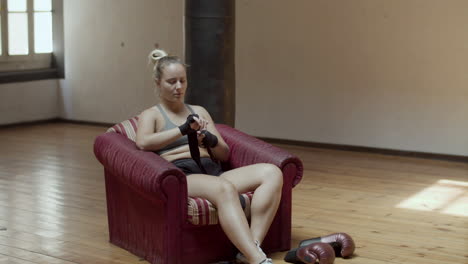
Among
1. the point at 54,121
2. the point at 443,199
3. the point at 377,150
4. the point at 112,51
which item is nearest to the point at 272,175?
the point at 443,199

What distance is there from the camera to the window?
388 inches

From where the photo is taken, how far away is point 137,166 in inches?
168

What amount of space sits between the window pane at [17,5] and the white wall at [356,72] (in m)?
2.93

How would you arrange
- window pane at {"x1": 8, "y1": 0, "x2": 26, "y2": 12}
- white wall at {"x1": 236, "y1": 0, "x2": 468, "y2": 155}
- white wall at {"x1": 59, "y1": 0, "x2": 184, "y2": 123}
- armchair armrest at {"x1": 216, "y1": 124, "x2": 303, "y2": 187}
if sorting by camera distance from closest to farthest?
armchair armrest at {"x1": 216, "y1": 124, "x2": 303, "y2": 187} → white wall at {"x1": 236, "y1": 0, "x2": 468, "y2": 155} → white wall at {"x1": 59, "y1": 0, "x2": 184, "y2": 123} → window pane at {"x1": 8, "y1": 0, "x2": 26, "y2": 12}

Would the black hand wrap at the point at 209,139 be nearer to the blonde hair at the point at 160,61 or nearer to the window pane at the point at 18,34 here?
the blonde hair at the point at 160,61

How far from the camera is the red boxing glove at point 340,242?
4.53 meters

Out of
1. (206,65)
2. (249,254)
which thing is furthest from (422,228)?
(206,65)

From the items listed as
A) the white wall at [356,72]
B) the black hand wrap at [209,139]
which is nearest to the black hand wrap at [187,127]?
the black hand wrap at [209,139]

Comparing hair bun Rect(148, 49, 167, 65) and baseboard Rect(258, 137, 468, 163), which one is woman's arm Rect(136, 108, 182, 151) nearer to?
hair bun Rect(148, 49, 167, 65)

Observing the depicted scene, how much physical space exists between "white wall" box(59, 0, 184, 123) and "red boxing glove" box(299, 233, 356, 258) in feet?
17.0

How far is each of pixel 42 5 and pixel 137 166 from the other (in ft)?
21.6

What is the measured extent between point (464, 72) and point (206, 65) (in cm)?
270

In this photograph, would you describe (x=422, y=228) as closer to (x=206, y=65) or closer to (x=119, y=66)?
(x=206, y=65)

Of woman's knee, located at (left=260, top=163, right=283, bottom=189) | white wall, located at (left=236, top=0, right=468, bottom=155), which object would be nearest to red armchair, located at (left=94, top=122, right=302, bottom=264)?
woman's knee, located at (left=260, top=163, right=283, bottom=189)
